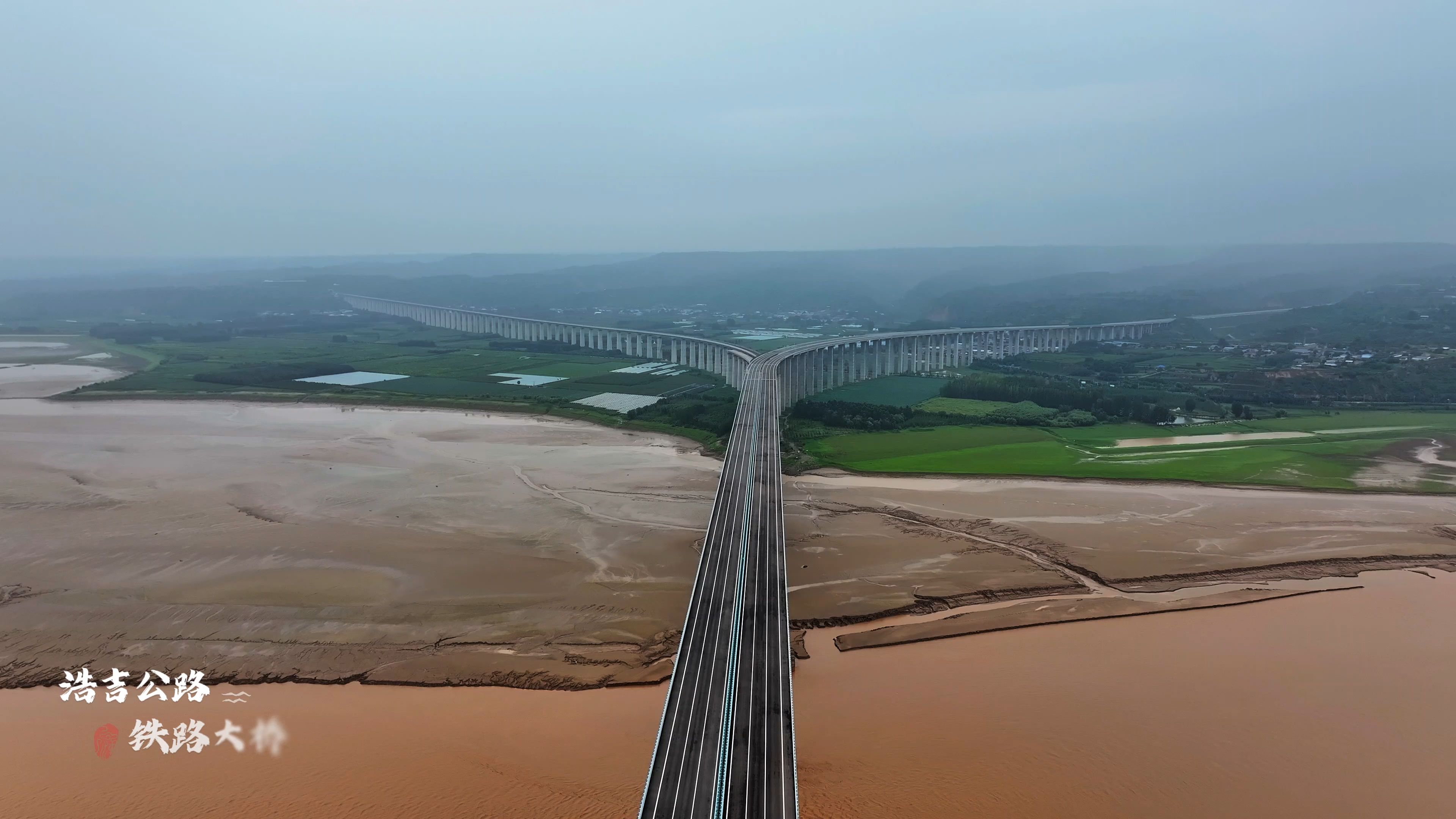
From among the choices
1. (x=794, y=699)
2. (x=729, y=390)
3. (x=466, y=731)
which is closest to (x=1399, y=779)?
(x=794, y=699)

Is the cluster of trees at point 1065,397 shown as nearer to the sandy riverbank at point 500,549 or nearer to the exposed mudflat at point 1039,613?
the sandy riverbank at point 500,549

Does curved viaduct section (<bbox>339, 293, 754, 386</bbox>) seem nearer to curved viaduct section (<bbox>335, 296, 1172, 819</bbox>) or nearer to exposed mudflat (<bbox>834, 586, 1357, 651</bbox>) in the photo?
curved viaduct section (<bbox>335, 296, 1172, 819</bbox>)

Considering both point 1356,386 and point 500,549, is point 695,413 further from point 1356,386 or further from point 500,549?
point 1356,386

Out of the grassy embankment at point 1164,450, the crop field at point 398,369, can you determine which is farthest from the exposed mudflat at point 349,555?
the crop field at point 398,369

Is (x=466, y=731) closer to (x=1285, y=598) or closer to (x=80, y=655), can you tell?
(x=80, y=655)

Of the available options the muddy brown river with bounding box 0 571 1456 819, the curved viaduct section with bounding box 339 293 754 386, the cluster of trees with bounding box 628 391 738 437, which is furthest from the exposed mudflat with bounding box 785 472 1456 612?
the curved viaduct section with bounding box 339 293 754 386
